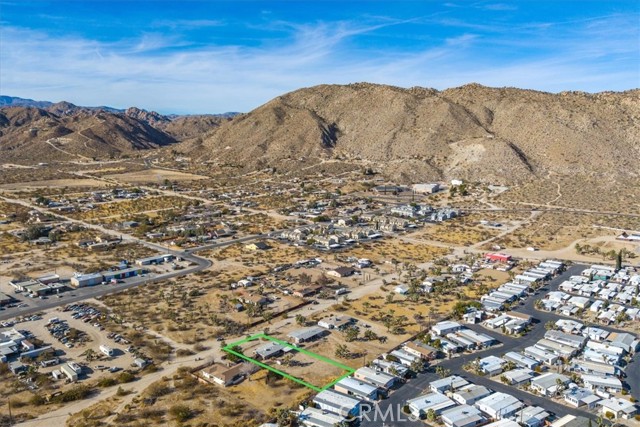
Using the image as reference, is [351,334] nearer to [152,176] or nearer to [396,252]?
[396,252]

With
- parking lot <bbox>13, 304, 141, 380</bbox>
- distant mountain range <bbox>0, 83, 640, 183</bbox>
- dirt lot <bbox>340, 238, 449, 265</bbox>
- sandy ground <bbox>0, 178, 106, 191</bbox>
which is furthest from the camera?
distant mountain range <bbox>0, 83, 640, 183</bbox>

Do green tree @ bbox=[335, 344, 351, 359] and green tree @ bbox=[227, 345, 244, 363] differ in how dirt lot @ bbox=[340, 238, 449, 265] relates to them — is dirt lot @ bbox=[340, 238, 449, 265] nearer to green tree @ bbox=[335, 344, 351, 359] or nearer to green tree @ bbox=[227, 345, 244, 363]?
green tree @ bbox=[335, 344, 351, 359]

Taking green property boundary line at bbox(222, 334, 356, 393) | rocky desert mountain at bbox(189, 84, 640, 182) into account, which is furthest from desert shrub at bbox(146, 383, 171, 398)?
rocky desert mountain at bbox(189, 84, 640, 182)

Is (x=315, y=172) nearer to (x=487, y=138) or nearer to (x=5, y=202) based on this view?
(x=487, y=138)

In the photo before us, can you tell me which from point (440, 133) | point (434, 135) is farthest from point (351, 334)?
point (440, 133)

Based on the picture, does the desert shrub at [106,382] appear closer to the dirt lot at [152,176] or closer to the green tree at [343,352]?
the green tree at [343,352]

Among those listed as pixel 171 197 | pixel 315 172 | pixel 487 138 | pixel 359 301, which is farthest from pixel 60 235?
pixel 487 138
